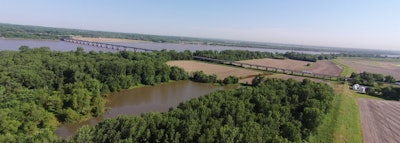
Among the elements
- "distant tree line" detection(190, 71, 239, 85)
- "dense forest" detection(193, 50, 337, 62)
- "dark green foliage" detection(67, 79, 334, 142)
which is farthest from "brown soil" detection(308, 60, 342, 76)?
"dark green foliage" detection(67, 79, 334, 142)

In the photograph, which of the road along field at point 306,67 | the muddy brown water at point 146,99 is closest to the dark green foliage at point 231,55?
the road along field at point 306,67

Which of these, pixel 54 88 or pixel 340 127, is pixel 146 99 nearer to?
pixel 54 88

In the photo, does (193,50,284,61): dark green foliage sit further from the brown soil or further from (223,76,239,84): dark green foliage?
(223,76,239,84): dark green foliage

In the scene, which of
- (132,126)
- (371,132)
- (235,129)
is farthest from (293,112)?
(132,126)

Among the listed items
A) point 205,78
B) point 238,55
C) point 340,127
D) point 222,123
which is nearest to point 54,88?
point 205,78

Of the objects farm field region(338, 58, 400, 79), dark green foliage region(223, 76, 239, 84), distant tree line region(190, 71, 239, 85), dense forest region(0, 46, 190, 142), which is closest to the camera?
dense forest region(0, 46, 190, 142)

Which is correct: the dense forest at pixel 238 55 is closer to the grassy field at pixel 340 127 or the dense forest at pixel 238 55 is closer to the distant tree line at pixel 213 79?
the distant tree line at pixel 213 79
